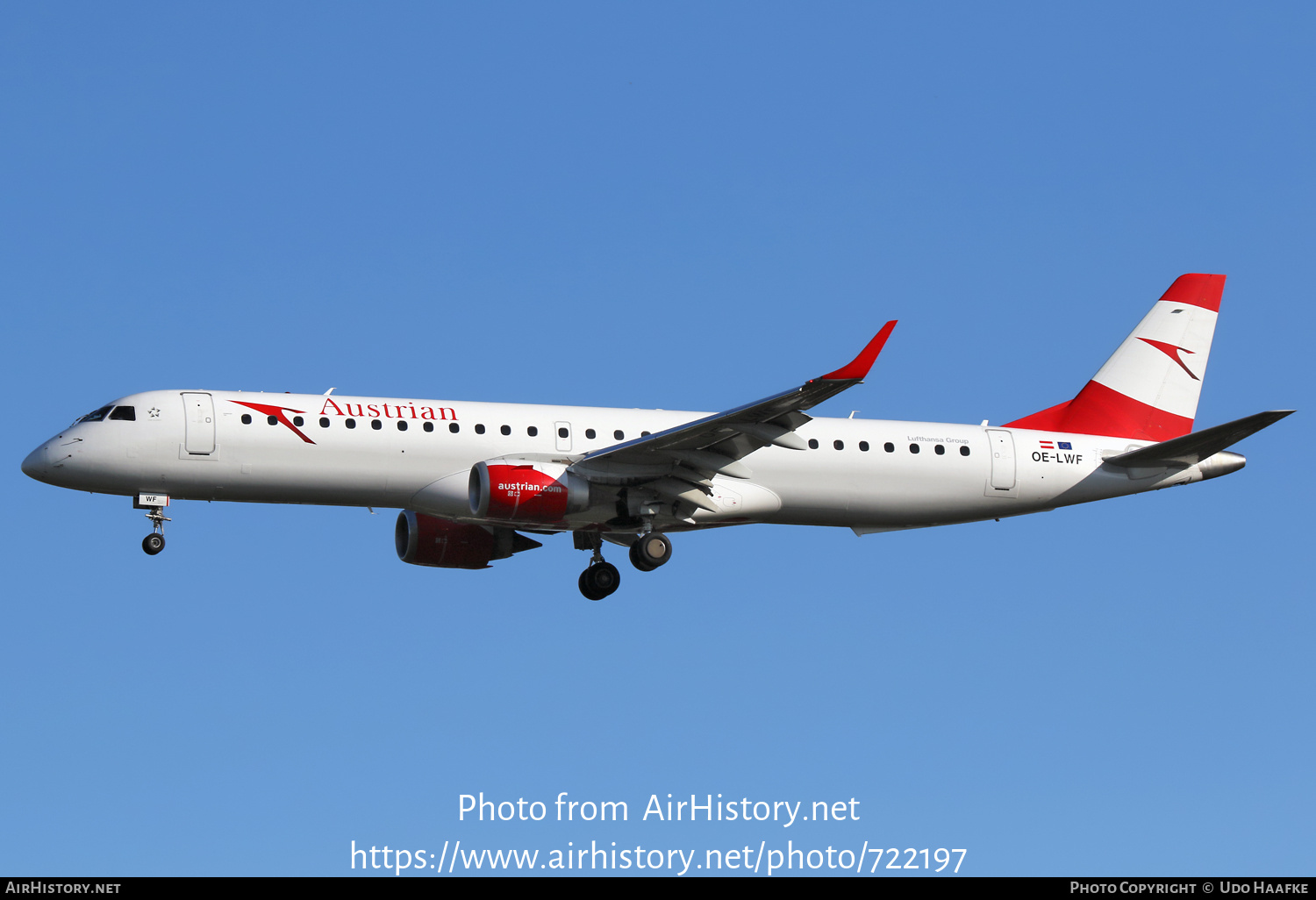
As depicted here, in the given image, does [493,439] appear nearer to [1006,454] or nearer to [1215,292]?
[1006,454]

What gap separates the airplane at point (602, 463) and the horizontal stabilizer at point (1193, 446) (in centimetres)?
7

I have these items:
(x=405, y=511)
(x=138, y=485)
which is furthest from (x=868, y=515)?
(x=138, y=485)

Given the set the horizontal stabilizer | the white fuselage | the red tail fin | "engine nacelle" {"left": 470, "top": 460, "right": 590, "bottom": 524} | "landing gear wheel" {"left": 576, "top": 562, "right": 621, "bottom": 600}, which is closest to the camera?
"engine nacelle" {"left": 470, "top": 460, "right": 590, "bottom": 524}

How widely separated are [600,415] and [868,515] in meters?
6.77

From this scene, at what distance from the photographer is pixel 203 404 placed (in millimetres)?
38438

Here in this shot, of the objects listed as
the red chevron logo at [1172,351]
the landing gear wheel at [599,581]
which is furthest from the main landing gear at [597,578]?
the red chevron logo at [1172,351]

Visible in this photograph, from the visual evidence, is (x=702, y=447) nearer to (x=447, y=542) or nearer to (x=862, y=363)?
(x=862, y=363)

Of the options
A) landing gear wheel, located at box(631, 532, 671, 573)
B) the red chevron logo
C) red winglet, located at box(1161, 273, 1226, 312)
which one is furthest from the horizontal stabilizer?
landing gear wheel, located at box(631, 532, 671, 573)

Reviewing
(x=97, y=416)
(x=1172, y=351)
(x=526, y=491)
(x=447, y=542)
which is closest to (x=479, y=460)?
(x=526, y=491)

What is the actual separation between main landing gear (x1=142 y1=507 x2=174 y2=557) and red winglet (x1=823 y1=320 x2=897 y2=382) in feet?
49.0

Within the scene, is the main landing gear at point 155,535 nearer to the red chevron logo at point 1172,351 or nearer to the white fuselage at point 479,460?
the white fuselage at point 479,460

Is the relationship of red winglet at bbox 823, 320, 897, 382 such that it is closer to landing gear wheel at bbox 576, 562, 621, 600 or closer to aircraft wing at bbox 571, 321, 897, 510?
aircraft wing at bbox 571, 321, 897, 510

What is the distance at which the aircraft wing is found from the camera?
119ft
